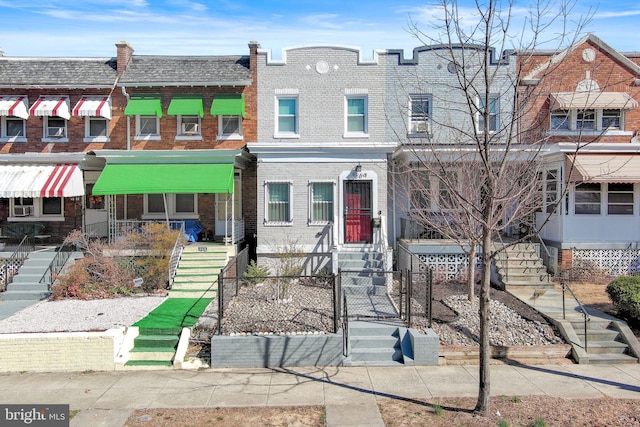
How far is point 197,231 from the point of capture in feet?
57.6

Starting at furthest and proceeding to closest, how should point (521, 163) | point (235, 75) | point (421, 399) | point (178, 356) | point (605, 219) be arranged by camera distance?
point (235, 75)
point (605, 219)
point (521, 163)
point (178, 356)
point (421, 399)

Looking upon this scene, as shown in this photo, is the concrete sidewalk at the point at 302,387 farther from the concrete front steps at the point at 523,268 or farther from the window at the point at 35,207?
the window at the point at 35,207

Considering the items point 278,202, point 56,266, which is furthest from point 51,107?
point 278,202

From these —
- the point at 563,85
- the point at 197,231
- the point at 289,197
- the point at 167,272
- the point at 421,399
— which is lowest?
the point at 421,399

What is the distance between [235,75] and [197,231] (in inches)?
224

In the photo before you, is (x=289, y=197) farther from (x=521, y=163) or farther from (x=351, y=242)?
(x=521, y=163)

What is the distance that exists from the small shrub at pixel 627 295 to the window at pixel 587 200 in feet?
17.4

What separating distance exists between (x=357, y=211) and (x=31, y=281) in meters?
10.2

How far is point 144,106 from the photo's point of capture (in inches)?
682

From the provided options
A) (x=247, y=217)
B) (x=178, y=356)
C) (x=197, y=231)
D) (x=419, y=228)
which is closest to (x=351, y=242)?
(x=419, y=228)

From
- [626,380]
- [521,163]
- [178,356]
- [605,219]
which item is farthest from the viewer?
[605,219]

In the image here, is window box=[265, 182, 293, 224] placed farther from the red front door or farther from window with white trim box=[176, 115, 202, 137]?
window with white trim box=[176, 115, 202, 137]

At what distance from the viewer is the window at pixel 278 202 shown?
1673 centimetres

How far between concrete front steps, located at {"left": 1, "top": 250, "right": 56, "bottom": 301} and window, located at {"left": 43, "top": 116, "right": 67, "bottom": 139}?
4.67 meters
